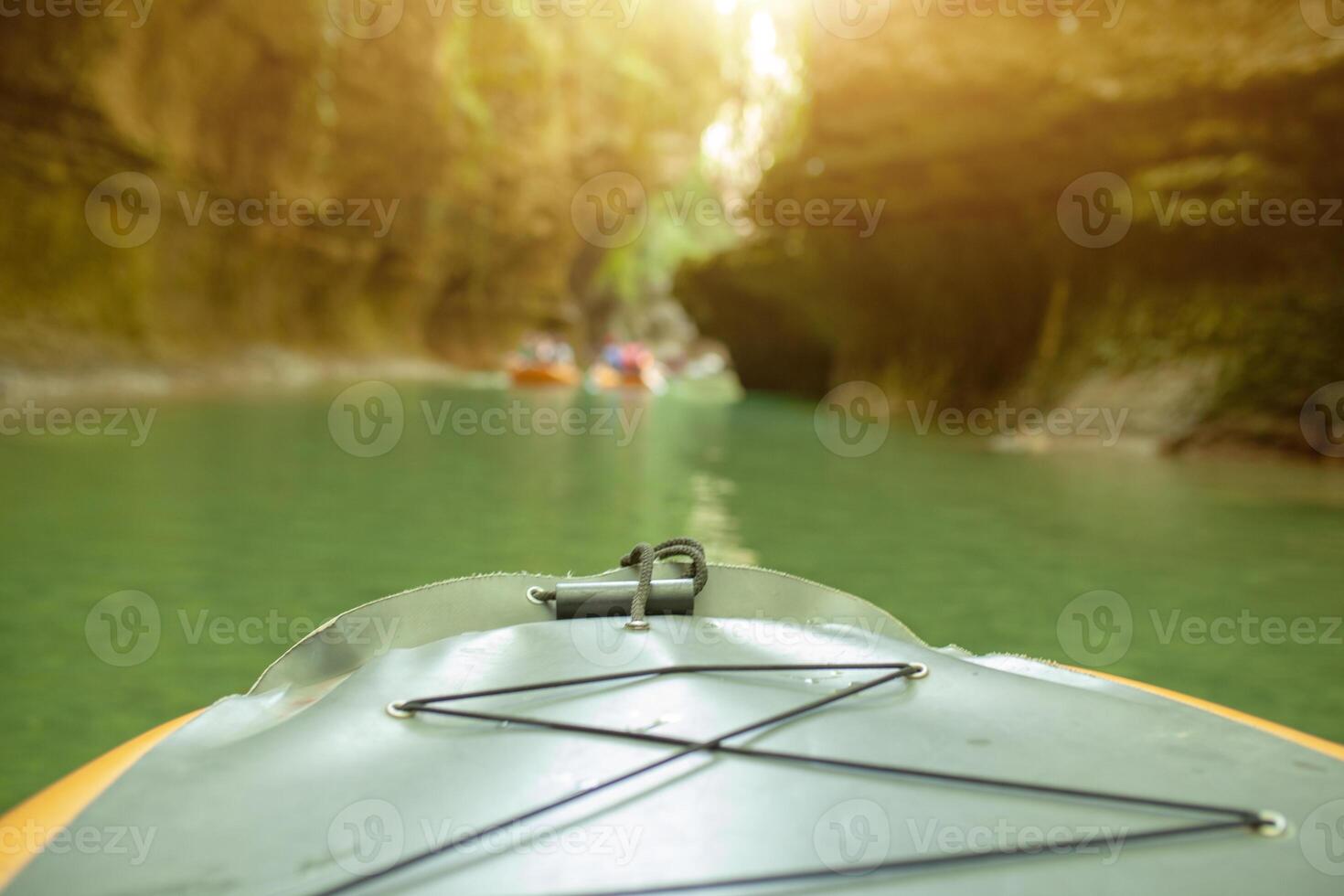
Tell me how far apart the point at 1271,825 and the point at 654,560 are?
1036 mm

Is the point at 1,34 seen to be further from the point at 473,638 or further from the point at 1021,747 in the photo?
the point at 1021,747

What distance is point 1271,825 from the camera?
45.2 inches

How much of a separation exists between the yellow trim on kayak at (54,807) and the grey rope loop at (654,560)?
2.44 ft

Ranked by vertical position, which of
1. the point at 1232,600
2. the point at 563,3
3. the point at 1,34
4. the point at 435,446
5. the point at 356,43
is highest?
the point at 563,3

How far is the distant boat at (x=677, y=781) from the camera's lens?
1055mm

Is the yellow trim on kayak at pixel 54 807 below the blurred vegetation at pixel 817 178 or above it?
below

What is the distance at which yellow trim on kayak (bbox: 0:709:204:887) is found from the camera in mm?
1095

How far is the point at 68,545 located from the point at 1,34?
1086cm

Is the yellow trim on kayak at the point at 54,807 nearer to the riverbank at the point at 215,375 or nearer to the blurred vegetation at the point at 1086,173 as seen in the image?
the blurred vegetation at the point at 1086,173

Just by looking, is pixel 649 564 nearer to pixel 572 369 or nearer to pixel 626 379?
pixel 626 379

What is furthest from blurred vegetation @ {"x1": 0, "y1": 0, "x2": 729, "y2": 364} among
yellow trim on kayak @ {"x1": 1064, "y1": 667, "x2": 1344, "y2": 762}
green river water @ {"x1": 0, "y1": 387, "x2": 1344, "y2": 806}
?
yellow trim on kayak @ {"x1": 1064, "y1": 667, "x2": 1344, "y2": 762}

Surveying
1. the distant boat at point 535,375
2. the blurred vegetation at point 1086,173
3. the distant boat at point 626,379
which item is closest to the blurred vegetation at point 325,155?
the distant boat at point 535,375

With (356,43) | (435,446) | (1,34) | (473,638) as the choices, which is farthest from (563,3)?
(473,638)

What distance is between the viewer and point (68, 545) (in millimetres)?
4414
